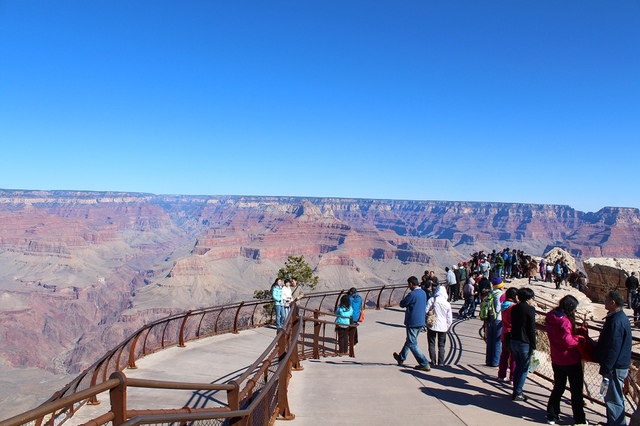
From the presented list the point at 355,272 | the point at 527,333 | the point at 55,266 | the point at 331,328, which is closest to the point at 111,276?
the point at 55,266

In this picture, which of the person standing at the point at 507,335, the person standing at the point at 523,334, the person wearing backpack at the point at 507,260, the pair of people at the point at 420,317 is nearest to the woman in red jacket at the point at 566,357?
the person standing at the point at 523,334

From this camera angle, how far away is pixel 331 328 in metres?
17.4

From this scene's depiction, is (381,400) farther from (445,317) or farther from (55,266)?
(55,266)

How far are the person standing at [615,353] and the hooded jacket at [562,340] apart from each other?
0.32 m

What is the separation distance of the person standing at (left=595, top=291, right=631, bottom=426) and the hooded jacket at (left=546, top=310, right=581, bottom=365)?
32cm

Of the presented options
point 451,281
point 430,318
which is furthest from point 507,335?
point 451,281

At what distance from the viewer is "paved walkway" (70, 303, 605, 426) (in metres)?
5.93

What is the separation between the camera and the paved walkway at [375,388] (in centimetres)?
593

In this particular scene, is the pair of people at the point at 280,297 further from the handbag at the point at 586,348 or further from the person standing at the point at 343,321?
the handbag at the point at 586,348

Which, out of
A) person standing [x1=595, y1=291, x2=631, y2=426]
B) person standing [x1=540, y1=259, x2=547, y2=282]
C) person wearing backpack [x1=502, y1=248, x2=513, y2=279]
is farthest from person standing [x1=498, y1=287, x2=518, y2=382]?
person standing [x1=540, y1=259, x2=547, y2=282]

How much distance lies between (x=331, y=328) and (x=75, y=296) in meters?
149

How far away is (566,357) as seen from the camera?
5.70m

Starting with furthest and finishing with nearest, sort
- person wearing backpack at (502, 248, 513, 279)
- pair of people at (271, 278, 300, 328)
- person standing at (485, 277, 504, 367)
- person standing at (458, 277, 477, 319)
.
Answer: person wearing backpack at (502, 248, 513, 279)
person standing at (458, 277, 477, 319)
pair of people at (271, 278, 300, 328)
person standing at (485, 277, 504, 367)

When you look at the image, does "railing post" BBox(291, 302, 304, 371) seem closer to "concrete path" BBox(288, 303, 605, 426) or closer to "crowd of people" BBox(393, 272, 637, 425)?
"concrete path" BBox(288, 303, 605, 426)
